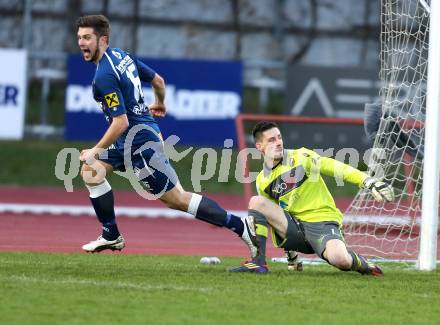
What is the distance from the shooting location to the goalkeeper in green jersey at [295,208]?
310 inches

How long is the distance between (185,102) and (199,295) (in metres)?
10.1

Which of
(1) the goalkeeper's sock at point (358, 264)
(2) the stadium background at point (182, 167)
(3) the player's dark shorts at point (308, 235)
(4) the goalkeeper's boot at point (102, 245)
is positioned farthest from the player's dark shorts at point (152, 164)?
(1) the goalkeeper's sock at point (358, 264)

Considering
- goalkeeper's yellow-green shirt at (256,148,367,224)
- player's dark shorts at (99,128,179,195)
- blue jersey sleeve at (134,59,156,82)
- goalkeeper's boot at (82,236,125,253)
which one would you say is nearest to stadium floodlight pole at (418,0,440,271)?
goalkeeper's yellow-green shirt at (256,148,367,224)

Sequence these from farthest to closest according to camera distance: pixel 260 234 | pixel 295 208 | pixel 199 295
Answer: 1. pixel 295 208
2. pixel 260 234
3. pixel 199 295

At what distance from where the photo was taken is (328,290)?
7.09 m

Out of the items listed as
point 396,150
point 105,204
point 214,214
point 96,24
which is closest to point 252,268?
point 214,214

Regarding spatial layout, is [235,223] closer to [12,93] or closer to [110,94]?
[110,94]

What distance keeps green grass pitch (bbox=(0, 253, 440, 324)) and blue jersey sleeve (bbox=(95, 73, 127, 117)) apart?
1.16m

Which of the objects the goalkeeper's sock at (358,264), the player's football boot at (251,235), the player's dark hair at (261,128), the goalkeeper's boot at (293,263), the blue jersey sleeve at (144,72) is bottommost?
the goalkeeper's boot at (293,263)

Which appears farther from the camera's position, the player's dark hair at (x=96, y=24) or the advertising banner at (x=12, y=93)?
the advertising banner at (x=12, y=93)

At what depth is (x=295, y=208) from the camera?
8.15 meters

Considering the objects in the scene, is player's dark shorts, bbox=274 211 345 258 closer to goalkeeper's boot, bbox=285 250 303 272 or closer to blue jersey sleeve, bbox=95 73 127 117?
goalkeeper's boot, bbox=285 250 303 272

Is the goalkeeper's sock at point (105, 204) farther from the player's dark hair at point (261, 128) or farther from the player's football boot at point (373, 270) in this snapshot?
the player's football boot at point (373, 270)

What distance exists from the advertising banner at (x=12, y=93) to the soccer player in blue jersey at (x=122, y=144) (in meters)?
7.87
